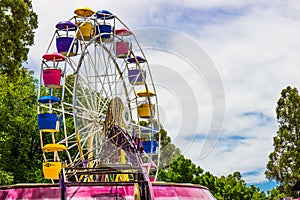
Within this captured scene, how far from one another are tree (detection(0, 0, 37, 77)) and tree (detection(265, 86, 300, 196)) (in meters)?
22.8

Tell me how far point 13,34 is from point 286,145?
2418 cm

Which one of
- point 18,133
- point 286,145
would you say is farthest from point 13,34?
point 286,145

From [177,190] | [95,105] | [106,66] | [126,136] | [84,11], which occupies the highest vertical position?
[84,11]

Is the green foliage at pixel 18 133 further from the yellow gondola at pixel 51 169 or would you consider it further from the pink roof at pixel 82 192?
the pink roof at pixel 82 192

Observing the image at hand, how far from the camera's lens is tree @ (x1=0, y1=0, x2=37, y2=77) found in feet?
57.3

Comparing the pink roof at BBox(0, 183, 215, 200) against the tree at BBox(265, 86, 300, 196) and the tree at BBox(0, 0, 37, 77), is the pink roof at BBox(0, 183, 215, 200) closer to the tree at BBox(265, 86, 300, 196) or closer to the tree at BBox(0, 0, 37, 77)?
the tree at BBox(0, 0, 37, 77)

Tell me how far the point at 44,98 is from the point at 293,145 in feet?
83.1

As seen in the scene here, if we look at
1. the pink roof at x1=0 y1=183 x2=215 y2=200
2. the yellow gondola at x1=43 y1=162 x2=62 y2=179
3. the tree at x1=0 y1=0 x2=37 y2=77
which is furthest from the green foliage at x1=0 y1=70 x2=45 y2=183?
the pink roof at x1=0 y1=183 x2=215 y2=200

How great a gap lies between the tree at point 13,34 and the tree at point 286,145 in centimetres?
2278

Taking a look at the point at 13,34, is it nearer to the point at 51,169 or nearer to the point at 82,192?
the point at 51,169

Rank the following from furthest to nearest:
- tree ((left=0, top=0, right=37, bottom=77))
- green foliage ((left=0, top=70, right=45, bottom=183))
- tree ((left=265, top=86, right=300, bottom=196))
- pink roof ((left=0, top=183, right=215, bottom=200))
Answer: tree ((left=265, top=86, right=300, bottom=196)) → green foliage ((left=0, top=70, right=45, bottom=183)) → tree ((left=0, top=0, right=37, bottom=77)) → pink roof ((left=0, top=183, right=215, bottom=200))

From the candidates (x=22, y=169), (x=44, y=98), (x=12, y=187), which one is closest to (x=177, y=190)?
(x=12, y=187)

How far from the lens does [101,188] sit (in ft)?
40.9

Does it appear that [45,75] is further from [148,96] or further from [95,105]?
[148,96]
